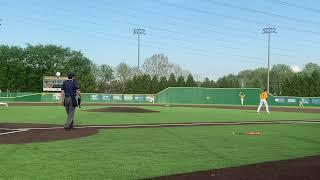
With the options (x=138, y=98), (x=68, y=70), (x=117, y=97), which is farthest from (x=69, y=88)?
(x=68, y=70)

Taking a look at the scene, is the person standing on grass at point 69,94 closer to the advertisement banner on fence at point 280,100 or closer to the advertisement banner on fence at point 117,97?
the advertisement banner on fence at point 280,100

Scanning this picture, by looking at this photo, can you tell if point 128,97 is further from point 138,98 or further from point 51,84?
point 51,84

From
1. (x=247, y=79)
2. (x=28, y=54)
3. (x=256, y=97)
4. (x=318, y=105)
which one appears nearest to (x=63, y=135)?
(x=256, y=97)

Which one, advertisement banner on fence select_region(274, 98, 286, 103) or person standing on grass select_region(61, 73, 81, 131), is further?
advertisement banner on fence select_region(274, 98, 286, 103)

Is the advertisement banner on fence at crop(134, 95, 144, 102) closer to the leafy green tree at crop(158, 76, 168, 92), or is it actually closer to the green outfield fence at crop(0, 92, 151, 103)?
the green outfield fence at crop(0, 92, 151, 103)

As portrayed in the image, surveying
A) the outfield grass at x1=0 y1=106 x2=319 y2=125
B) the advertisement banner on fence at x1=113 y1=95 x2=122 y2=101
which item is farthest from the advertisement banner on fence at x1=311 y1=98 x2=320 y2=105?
the outfield grass at x1=0 y1=106 x2=319 y2=125

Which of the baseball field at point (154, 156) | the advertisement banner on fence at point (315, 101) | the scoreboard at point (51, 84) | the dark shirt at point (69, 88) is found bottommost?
the baseball field at point (154, 156)

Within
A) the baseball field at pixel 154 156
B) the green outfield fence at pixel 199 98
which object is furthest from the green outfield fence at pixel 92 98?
the baseball field at pixel 154 156

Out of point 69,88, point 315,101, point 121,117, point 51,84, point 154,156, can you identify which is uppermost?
point 51,84

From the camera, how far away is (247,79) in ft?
493

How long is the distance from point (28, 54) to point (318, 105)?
249ft

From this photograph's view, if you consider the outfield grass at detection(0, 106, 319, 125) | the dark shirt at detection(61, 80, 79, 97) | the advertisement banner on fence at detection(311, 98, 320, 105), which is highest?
the dark shirt at detection(61, 80, 79, 97)

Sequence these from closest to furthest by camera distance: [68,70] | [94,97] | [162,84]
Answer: [94,97]
[162,84]
[68,70]

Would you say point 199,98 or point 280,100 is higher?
point 199,98
